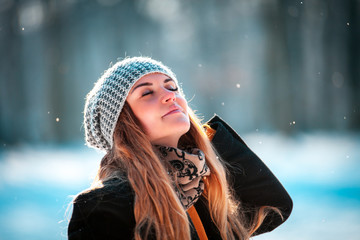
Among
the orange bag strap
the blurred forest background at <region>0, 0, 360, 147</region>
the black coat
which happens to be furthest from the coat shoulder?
the blurred forest background at <region>0, 0, 360, 147</region>

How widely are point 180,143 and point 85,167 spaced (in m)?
5.18

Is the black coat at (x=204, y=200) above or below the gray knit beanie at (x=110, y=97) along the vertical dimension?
below

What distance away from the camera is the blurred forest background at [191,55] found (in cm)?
1111

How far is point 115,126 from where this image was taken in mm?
1780

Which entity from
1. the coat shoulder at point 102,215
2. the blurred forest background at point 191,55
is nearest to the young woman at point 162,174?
the coat shoulder at point 102,215

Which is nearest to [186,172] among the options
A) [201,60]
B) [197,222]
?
[197,222]

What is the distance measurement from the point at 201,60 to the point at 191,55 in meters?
0.38

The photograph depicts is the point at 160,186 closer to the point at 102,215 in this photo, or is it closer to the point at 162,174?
the point at 162,174

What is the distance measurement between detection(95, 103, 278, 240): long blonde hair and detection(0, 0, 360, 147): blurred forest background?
9.10 metres

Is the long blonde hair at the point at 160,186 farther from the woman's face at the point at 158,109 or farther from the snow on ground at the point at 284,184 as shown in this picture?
the snow on ground at the point at 284,184

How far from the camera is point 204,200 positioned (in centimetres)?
189

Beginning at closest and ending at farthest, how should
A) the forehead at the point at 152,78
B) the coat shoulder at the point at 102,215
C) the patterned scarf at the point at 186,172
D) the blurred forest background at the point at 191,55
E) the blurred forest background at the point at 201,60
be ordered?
the coat shoulder at the point at 102,215 < the patterned scarf at the point at 186,172 < the forehead at the point at 152,78 < the blurred forest background at the point at 201,60 < the blurred forest background at the point at 191,55

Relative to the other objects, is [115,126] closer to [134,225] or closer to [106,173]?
[106,173]

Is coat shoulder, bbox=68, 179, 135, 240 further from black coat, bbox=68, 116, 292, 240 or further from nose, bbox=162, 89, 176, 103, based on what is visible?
nose, bbox=162, 89, 176, 103
